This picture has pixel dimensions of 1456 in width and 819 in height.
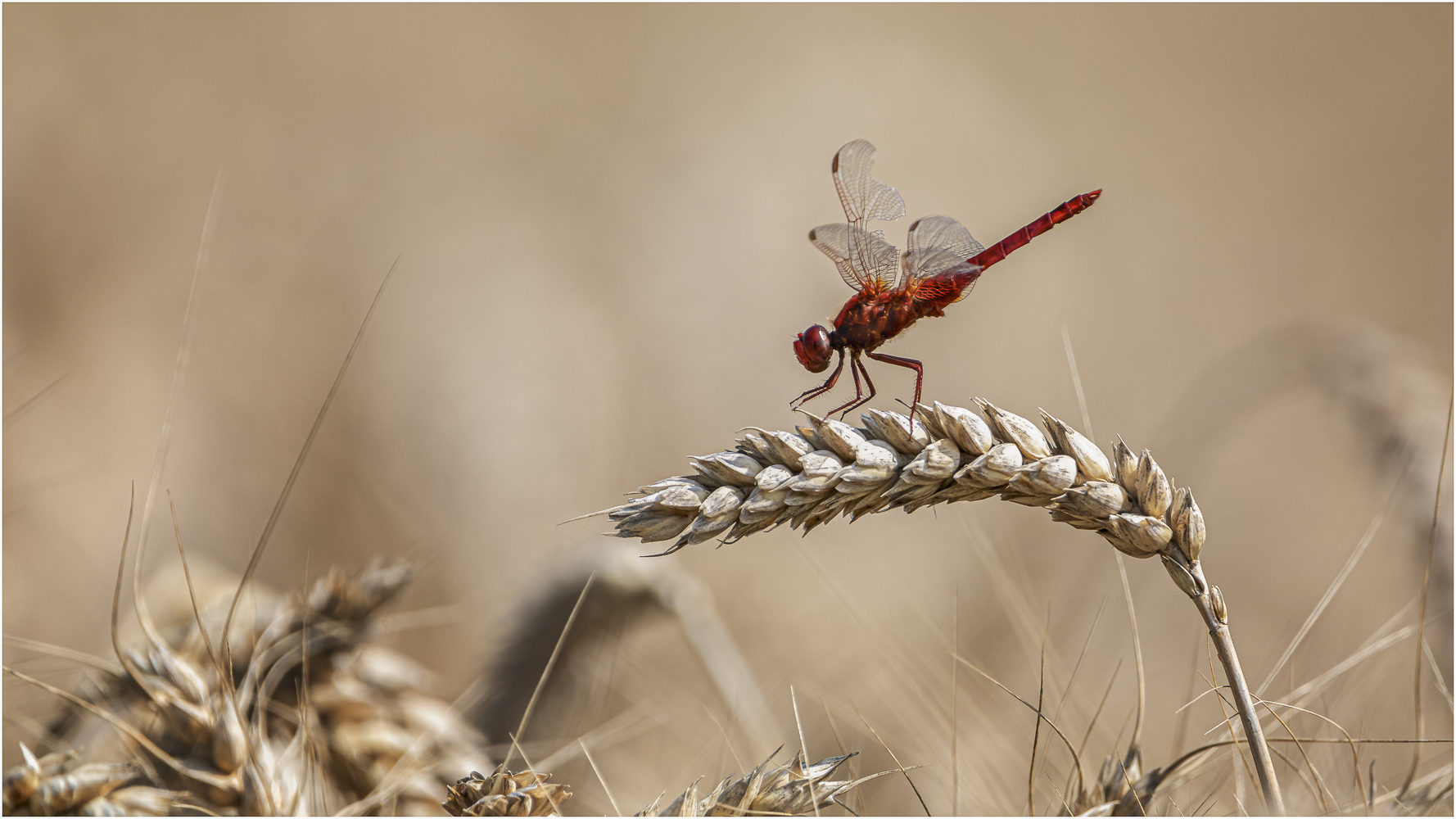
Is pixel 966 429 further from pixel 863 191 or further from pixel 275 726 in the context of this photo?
pixel 275 726

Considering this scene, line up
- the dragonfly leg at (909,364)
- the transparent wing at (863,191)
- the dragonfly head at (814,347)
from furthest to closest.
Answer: the transparent wing at (863,191), the dragonfly head at (814,347), the dragonfly leg at (909,364)

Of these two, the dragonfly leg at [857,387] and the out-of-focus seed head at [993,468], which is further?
the dragonfly leg at [857,387]

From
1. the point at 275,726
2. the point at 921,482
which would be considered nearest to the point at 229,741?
the point at 275,726

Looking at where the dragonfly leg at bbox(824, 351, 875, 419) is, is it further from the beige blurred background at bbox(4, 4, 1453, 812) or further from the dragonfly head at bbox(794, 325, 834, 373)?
the beige blurred background at bbox(4, 4, 1453, 812)

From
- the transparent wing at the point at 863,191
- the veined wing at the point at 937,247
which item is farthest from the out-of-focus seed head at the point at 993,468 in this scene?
the transparent wing at the point at 863,191

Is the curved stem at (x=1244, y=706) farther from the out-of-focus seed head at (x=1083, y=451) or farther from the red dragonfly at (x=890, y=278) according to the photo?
the red dragonfly at (x=890, y=278)

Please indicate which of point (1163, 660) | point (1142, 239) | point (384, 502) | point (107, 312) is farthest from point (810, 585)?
point (1142, 239)

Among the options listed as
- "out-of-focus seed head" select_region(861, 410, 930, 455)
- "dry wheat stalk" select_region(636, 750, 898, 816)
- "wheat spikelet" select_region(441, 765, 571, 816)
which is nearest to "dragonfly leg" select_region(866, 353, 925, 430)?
"out-of-focus seed head" select_region(861, 410, 930, 455)
